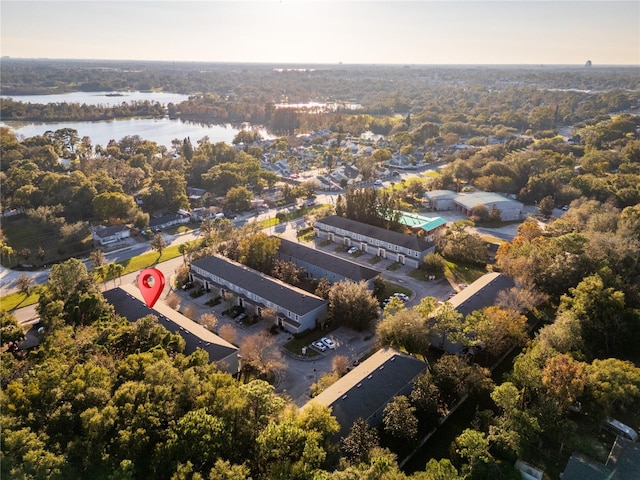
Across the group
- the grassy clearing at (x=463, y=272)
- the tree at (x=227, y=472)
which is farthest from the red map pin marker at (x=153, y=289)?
the grassy clearing at (x=463, y=272)

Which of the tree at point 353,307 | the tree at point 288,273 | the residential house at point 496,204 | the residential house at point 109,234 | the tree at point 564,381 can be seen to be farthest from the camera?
the residential house at point 496,204

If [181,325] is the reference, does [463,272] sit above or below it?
below

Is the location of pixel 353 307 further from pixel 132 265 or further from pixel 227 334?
pixel 132 265

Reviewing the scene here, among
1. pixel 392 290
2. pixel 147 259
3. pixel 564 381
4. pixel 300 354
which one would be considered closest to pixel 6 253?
pixel 147 259

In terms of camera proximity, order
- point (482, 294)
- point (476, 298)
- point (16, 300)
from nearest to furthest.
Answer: point (476, 298)
point (482, 294)
point (16, 300)

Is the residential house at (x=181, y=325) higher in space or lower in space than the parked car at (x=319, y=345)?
higher

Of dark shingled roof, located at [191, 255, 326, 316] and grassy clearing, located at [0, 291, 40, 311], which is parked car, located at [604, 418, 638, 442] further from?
→ grassy clearing, located at [0, 291, 40, 311]

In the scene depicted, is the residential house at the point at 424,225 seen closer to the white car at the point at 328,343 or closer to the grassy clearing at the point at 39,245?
the white car at the point at 328,343
